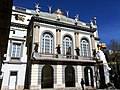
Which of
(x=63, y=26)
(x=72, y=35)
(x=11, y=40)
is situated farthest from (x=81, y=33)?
(x=11, y=40)

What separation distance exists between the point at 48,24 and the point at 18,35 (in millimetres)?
5304

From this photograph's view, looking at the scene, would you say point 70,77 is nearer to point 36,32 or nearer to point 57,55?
point 57,55

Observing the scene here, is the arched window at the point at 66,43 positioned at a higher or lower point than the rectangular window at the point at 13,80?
higher

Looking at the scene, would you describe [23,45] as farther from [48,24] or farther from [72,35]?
[72,35]

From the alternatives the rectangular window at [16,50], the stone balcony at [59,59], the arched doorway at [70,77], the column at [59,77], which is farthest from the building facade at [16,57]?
the arched doorway at [70,77]

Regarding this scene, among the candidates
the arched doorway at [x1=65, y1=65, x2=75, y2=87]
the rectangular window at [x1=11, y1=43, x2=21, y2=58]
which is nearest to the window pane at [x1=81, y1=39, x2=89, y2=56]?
the arched doorway at [x1=65, y1=65, x2=75, y2=87]

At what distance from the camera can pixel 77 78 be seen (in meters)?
20.4

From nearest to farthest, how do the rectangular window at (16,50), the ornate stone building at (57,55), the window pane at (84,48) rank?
the ornate stone building at (57,55) < the rectangular window at (16,50) < the window pane at (84,48)

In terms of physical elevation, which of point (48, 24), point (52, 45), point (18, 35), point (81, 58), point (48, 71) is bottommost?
point (48, 71)

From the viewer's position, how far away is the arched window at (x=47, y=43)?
67.7 feet

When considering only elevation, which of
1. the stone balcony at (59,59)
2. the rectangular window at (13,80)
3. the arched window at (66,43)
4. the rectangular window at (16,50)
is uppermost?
the arched window at (66,43)

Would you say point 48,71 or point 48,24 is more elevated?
point 48,24

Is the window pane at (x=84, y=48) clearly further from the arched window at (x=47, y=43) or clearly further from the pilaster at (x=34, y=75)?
the pilaster at (x=34, y=75)

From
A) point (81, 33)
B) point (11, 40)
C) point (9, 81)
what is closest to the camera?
point (9, 81)
